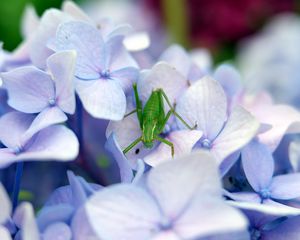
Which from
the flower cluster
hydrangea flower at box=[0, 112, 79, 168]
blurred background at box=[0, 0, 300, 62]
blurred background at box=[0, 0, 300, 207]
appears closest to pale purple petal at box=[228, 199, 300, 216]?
the flower cluster

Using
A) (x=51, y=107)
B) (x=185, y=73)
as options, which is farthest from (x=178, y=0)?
(x=51, y=107)

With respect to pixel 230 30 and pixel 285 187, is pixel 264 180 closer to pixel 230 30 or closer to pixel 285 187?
pixel 285 187

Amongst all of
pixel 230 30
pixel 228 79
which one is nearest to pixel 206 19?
pixel 230 30

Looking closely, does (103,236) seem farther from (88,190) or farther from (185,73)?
(185,73)

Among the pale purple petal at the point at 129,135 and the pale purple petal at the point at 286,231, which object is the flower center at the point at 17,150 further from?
the pale purple petal at the point at 286,231

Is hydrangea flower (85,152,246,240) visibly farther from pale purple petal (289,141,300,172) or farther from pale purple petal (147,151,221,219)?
pale purple petal (289,141,300,172)

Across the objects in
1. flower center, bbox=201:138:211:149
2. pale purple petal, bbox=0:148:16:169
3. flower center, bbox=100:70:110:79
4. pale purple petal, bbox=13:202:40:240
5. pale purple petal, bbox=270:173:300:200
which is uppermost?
flower center, bbox=100:70:110:79
